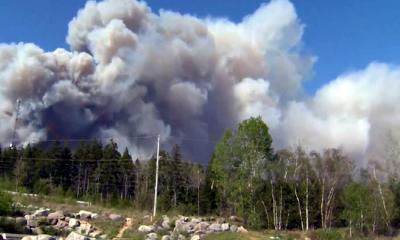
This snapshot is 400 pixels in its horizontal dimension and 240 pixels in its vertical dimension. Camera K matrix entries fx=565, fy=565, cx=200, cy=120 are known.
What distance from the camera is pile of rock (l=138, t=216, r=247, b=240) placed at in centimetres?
4387

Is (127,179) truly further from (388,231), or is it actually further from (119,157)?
(388,231)

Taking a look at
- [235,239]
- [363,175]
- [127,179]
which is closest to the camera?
[235,239]

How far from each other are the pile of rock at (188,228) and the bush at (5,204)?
1038 centimetres

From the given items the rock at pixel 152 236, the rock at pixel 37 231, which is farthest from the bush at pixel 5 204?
the rock at pixel 152 236

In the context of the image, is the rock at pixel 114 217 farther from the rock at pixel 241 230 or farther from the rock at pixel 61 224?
the rock at pixel 241 230

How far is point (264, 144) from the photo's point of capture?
53562mm

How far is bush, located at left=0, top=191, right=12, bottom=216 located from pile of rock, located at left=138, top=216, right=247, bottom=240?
1038cm

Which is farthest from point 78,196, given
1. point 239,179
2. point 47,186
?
point 239,179

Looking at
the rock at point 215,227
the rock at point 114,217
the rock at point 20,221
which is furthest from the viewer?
the rock at point 114,217

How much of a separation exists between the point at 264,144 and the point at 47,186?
101 ft

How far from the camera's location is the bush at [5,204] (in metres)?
43.2

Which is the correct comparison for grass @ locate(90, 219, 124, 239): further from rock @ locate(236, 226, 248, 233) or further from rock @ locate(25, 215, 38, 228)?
rock @ locate(236, 226, 248, 233)

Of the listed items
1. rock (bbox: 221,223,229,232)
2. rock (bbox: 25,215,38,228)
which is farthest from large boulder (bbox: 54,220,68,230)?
rock (bbox: 221,223,229,232)

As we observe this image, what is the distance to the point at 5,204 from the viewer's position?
43.7 m
